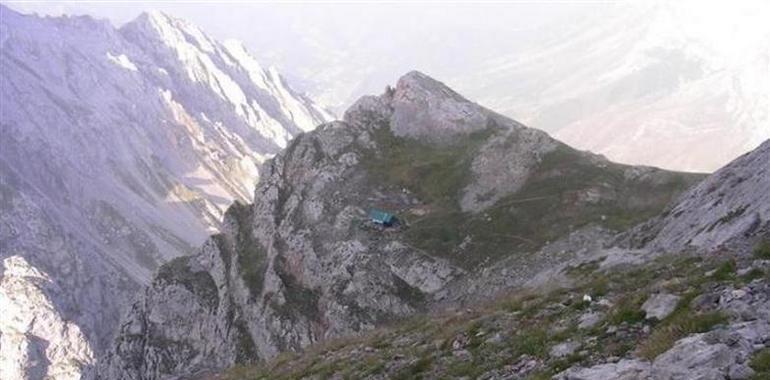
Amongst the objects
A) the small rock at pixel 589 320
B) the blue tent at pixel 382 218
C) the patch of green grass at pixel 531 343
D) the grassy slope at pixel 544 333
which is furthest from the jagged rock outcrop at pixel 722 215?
the blue tent at pixel 382 218

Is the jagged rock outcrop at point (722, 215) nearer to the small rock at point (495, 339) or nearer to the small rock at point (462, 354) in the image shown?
the small rock at point (495, 339)

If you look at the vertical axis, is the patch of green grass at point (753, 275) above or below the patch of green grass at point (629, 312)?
above

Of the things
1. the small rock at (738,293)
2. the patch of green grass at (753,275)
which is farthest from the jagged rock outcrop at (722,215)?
the small rock at (738,293)

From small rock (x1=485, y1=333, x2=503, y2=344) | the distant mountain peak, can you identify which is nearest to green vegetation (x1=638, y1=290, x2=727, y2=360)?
small rock (x1=485, y1=333, x2=503, y2=344)

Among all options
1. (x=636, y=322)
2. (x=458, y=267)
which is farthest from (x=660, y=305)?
(x=458, y=267)

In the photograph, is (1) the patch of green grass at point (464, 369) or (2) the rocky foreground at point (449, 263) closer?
(2) the rocky foreground at point (449, 263)

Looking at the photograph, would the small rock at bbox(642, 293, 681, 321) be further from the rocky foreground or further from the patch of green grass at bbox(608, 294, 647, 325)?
the patch of green grass at bbox(608, 294, 647, 325)

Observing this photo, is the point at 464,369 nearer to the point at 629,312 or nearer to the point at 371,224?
the point at 629,312

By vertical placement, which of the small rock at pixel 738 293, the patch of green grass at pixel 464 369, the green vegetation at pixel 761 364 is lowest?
the patch of green grass at pixel 464 369

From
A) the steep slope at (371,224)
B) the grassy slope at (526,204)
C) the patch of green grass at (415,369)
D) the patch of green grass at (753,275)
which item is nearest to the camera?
the patch of green grass at (753,275)

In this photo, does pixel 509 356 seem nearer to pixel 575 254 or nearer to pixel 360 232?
pixel 575 254

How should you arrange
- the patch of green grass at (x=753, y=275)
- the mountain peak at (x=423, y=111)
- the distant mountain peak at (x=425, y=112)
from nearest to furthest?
the patch of green grass at (x=753, y=275)
the distant mountain peak at (x=425, y=112)
the mountain peak at (x=423, y=111)
